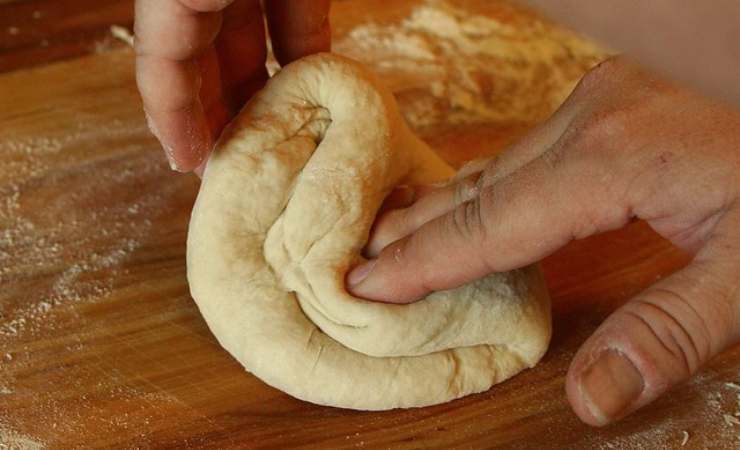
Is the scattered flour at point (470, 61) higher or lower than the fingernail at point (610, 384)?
lower

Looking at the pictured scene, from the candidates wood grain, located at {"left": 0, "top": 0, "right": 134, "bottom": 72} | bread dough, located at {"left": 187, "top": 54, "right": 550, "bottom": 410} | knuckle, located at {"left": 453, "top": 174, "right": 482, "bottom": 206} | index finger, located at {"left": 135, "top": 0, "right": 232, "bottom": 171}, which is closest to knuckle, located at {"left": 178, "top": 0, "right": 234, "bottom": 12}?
index finger, located at {"left": 135, "top": 0, "right": 232, "bottom": 171}

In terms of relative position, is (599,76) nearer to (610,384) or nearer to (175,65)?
(610,384)

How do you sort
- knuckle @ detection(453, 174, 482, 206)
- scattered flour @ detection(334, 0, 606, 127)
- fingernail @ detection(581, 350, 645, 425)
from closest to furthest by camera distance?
fingernail @ detection(581, 350, 645, 425), knuckle @ detection(453, 174, 482, 206), scattered flour @ detection(334, 0, 606, 127)

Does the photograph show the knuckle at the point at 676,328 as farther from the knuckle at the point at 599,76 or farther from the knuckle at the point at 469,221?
the knuckle at the point at 599,76

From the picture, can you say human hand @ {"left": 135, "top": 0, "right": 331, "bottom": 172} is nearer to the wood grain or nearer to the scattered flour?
the scattered flour

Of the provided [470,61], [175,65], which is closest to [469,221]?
[175,65]

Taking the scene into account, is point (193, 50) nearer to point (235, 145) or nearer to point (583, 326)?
point (235, 145)

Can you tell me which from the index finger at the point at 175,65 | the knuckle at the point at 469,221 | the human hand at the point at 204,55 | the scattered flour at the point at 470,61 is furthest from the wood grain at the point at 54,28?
the knuckle at the point at 469,221
